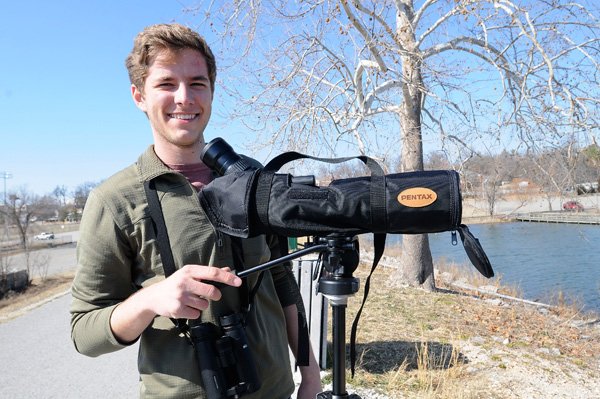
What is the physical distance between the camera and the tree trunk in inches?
328

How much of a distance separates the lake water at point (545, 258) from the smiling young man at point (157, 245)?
8.51 meters

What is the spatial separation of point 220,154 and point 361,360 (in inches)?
163

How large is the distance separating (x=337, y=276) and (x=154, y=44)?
0.91 metres

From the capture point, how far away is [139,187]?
4.54 ft

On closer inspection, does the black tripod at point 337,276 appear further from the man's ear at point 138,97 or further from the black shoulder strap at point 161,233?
the man's ear at point 138,97

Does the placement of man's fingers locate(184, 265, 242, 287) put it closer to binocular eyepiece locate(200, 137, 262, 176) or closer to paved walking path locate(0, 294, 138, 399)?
binocular eyepiece locate(200, 137, 262, 176)

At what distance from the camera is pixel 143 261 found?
136cm

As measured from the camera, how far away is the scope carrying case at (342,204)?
109 cm

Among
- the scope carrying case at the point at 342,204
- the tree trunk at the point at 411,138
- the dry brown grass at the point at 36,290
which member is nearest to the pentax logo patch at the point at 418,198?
the scope carrying case at the point at 342,204

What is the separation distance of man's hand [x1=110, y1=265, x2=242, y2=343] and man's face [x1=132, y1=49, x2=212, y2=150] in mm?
547

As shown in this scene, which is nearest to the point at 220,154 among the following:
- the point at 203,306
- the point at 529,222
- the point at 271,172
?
the point at 271,172

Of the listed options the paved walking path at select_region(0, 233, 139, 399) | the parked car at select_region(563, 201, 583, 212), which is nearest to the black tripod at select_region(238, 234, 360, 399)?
the paved walking path at select_region(0, 233, 139, 399)

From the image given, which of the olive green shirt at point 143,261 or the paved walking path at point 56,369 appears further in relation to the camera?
the paved walking path at point 56,369

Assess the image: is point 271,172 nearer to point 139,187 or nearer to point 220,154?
point 220,154
